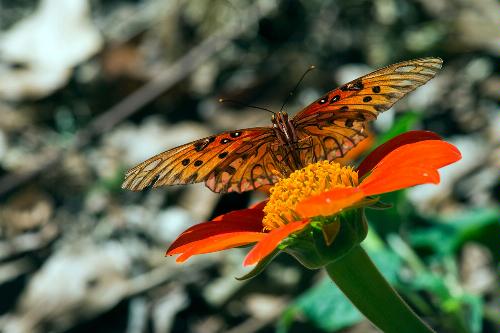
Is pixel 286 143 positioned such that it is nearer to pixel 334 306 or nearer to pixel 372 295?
pixel 372 295

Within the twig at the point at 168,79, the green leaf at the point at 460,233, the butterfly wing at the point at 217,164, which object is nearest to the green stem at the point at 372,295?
the butterfly wing at the point at 217,164

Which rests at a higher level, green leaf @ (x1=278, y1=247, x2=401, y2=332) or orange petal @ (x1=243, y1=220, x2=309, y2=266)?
orange petal @ (x1=243, y1=220, x2=309, y2=266)

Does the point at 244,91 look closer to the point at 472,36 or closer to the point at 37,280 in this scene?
the point at 472,36

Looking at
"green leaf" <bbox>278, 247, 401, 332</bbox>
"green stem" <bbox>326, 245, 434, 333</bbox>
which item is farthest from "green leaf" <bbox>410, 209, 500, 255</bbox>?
"green stem" <bbox>326, 245, 434, 333</bbox>

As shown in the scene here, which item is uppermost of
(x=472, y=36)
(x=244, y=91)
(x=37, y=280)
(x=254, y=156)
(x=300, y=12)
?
(x=300, y=12)

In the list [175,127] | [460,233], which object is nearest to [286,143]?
[460,233]

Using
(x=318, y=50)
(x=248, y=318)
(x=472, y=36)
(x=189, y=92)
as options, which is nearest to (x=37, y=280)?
(x=248, y=318)

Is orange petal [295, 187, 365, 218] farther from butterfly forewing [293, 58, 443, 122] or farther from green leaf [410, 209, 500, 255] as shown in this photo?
green leaf [410, 209, 500, 255]
